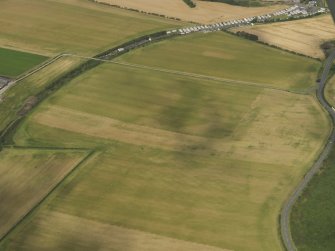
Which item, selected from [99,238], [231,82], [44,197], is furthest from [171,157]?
[231,82]

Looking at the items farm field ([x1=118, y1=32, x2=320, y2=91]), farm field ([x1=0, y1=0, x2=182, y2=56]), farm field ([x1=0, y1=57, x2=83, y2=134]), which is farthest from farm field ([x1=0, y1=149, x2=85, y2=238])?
farm field ([x1=0, y1=0, x2=182, y2=56])

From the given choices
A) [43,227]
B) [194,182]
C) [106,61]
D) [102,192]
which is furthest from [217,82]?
[43,227]

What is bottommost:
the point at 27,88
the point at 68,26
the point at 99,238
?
the point at 99,238

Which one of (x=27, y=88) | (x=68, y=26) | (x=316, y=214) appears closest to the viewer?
(x=316, y=214)

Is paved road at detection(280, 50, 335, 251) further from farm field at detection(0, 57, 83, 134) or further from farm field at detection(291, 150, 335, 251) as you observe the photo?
farm field at detection(0, 57, 83, 134)

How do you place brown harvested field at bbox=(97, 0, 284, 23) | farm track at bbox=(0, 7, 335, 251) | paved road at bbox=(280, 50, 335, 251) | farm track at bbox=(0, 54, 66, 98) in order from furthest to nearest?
1. brown harvested field at bbox=(97, 0, 284, 23)
2. farm track at bbox=(0, 54, 66, 98)
3. farm track at bbox=(0, 7, 335, 251)
4. paved road at bbox=(280, 50, 335, 251)

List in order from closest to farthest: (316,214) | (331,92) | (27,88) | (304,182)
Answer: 1. (316,214)
2. (304,182)
3. (331,92)
4. (27,88)

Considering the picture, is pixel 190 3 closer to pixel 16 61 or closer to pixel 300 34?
pixel 300 34
